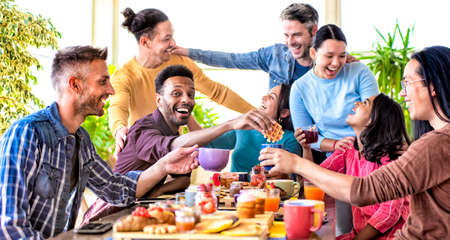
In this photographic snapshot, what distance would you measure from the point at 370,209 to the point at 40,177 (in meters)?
1.45

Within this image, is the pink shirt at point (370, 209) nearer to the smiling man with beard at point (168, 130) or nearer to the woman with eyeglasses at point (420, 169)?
the woman with eyeglasses at point (420, 169)

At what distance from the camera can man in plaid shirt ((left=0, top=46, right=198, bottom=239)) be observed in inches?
68.4

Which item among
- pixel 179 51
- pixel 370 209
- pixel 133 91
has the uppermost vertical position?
pixel 179 51

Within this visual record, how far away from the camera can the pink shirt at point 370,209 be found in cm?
213

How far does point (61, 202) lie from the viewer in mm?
1943

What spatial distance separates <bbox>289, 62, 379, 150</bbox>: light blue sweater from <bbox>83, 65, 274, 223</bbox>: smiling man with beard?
79 cm

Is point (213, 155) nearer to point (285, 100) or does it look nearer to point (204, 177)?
point (285, 100)

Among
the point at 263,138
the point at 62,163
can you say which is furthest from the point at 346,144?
the point at 62,163

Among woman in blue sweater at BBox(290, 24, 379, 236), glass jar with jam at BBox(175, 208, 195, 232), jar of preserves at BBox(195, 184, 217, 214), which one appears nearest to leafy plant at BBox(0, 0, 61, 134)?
woman in blue sweater at BBox(290, 24, 379, 236)

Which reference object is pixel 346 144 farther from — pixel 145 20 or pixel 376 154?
pixel 145 20

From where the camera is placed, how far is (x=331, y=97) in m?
3.39

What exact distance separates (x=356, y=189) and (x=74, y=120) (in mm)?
1121

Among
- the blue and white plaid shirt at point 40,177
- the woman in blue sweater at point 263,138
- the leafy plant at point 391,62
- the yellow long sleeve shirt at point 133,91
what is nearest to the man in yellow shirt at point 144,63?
the yellow long sleeve shirt at point 133,91

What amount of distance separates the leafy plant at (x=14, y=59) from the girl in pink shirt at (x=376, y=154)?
269cm
